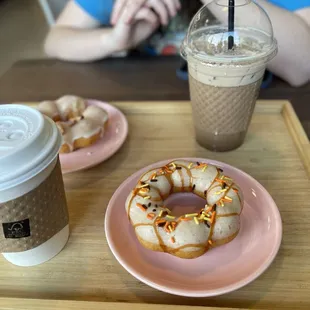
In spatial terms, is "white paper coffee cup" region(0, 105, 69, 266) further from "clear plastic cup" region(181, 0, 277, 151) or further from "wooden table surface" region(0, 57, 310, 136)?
"wooden table surface" region(0, 57, 310, 136)

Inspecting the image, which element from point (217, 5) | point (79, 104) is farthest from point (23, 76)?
point (217, 5)

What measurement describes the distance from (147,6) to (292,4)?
0.44 meters

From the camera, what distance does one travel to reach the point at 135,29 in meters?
1.23

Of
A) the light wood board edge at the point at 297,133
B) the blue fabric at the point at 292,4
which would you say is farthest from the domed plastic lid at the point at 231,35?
the blue fabric at the point at 292,4

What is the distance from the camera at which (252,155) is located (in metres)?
0.80

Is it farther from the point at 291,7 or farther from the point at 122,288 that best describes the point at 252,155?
the point at 291,7

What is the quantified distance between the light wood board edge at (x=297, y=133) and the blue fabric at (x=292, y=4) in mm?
419

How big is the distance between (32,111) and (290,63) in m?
0.76

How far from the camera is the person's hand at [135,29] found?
1123 mm

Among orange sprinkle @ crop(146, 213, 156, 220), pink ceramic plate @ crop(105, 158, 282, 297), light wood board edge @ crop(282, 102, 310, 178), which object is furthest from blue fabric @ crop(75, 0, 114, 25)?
orange sprinkle @ crop(146, 213, 156, 220)

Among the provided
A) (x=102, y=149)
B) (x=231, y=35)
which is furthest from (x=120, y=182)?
(x=231, y=35)

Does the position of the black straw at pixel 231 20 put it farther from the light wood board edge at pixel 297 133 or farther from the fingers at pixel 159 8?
the fingers at pixel 159 8

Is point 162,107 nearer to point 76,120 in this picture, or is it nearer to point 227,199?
point 76,120

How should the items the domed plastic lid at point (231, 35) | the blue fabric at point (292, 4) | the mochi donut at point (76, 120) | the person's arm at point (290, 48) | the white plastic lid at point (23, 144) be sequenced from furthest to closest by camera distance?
the blue fabric at point (292, 4) < the person's arm at point (290, 48) < the mochi donut at point (76, 120) < the domed plastic lid at point (231, 35) < the white plastic lid at point (23, 144)
